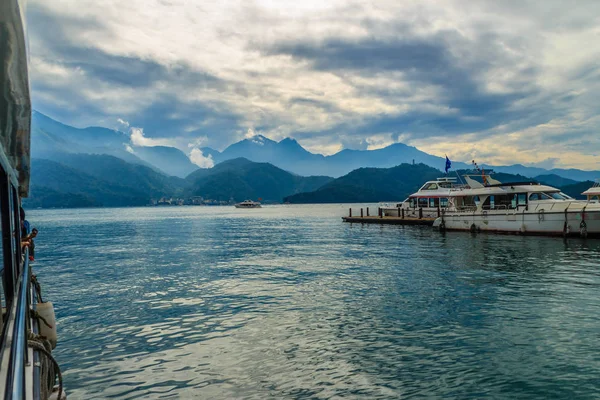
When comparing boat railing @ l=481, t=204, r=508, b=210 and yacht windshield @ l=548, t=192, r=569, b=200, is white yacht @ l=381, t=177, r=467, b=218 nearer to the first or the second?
boat railing @ l=481, t=204, r=508, b=210

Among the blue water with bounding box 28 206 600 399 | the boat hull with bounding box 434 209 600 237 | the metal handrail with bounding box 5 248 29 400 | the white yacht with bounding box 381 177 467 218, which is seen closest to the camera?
the metal handrail with bounding box 5 248 29 400

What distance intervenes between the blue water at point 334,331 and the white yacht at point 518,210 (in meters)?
15.0

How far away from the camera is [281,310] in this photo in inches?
607

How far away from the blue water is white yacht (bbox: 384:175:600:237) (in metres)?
15.0

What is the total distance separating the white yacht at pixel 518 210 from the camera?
38.5 metres

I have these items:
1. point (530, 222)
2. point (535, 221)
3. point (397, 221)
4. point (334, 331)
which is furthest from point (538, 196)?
point (334, 331)

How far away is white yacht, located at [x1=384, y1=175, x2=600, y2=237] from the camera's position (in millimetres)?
38469

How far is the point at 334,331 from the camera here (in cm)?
1280

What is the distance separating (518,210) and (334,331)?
37175 mm

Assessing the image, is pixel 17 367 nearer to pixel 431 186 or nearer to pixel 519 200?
pixel 519 200

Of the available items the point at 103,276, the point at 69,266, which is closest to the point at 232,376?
the point at 103,276

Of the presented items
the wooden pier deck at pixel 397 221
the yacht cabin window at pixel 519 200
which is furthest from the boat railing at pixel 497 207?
the wooden pier deck at pixel 397 221

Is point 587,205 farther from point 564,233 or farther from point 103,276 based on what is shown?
point 103,276

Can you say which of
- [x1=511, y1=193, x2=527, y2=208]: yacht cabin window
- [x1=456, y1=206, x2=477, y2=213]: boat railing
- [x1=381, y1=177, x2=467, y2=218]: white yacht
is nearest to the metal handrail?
[x1=511, y1=193, x2=527, y2=208]: yacht cabin window
